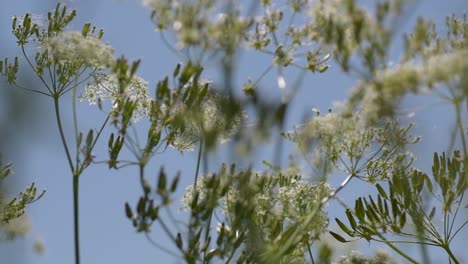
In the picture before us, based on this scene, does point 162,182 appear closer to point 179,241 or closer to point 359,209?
point 179,241

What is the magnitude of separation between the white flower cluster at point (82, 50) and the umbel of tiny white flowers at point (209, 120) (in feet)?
1.59

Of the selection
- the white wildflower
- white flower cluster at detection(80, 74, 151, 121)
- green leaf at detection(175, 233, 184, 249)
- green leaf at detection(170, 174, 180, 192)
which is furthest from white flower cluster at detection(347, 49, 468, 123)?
white flower cluster at detection(80, 74, 151, 121)

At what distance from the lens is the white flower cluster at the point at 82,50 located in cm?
414

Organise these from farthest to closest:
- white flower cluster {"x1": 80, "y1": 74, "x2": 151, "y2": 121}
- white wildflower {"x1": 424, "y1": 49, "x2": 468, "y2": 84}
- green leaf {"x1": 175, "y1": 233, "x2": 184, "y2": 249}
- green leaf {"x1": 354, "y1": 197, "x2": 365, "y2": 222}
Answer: white flower cluster {"x1": 80, "y1": 74, "x2": 151, "y2": 121} → green leaf {"x1": 354, "y1": 197, "x2": 365, "y2": 222} → green leaf {"x1": 175, "y1": 233, "x2": 184, "y2": 249} → white wildflower {"x1": 424, "y1": 49, "x2": 468, "y2": 84}

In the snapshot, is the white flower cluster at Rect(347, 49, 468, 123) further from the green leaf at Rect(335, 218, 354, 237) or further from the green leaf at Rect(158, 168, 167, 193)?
the green leaf at Rect(335, 218, 354, 237)

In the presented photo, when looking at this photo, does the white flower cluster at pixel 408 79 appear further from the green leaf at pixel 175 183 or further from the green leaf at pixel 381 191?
the green leaf at pixel 381 191

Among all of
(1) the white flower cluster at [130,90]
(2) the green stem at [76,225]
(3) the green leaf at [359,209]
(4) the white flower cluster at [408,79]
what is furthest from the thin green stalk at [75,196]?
(3) the green leaf at [359,209]

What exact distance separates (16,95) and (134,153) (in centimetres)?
135


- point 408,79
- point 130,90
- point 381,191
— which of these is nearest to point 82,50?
point 130,90

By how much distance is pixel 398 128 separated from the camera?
467cm

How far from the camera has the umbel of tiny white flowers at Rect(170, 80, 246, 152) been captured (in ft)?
11.7

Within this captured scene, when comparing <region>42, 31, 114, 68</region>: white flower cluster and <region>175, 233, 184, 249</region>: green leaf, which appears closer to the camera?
<region>175, 233, 184, 249</region>: green leaf

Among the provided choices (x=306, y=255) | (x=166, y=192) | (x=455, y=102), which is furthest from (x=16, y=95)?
(x=455, y=102)

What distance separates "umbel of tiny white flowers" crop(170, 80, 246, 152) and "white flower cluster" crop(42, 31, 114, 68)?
484 millimetres
